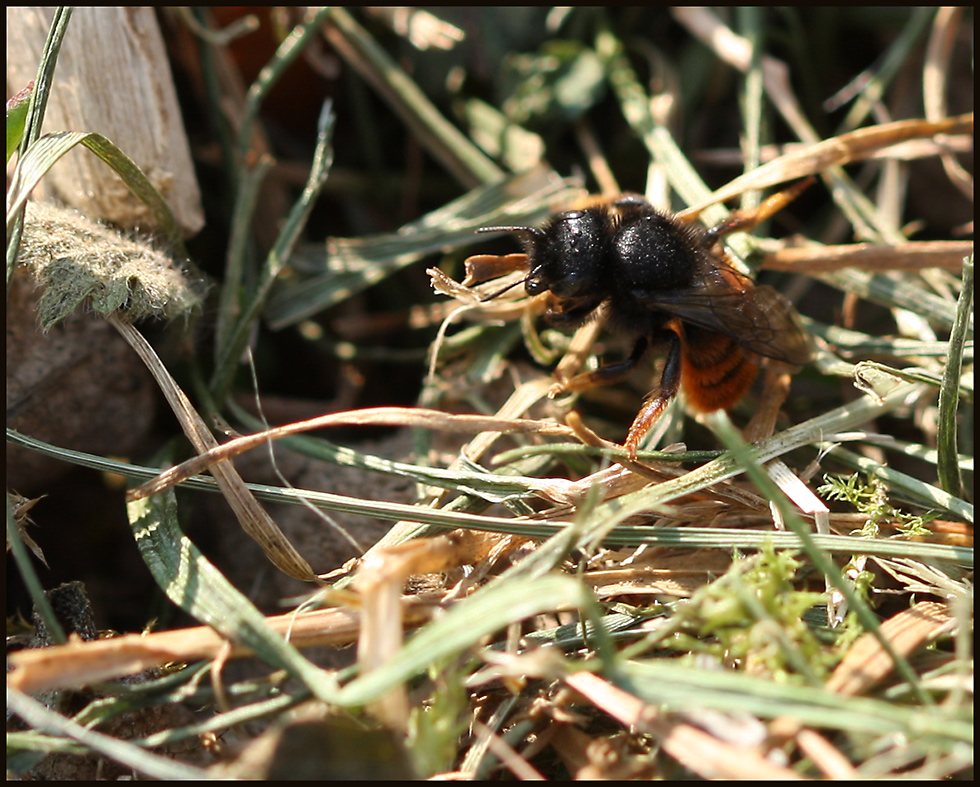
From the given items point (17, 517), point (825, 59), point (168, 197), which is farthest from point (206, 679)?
point (825, 59)

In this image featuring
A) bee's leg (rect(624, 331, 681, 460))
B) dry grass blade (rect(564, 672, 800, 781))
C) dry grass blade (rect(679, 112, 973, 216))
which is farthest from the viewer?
dry grass blade (rect(679, 112, 973, 216))

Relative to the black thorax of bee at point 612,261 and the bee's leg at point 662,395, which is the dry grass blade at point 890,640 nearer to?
the bee's leg at point 662,395

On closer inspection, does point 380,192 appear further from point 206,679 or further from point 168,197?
point 206,679

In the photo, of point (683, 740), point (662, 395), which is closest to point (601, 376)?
point (662, 395)

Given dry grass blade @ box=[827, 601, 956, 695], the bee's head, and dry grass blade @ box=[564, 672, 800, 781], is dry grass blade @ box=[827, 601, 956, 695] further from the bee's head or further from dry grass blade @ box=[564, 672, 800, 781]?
the bee's head

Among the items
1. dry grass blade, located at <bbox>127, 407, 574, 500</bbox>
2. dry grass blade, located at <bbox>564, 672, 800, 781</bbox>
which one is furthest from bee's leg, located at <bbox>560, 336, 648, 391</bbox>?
dry grass blade, located at <bbox>564, 672, 800, 781</bbox>

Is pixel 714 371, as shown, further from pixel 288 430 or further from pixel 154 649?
pixel 154 649

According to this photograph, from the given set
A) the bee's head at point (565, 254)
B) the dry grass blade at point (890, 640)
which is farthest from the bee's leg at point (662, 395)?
the dry grass blade at point (890, 640)
